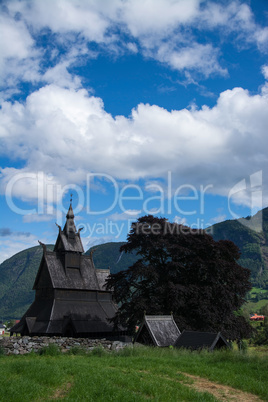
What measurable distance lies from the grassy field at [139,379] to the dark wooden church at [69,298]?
22.3 meters

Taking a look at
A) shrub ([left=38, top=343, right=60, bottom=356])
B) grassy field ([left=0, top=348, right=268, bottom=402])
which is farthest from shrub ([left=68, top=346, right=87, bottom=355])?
grassy field ([left=0, top=348, right=268, bottom=402])

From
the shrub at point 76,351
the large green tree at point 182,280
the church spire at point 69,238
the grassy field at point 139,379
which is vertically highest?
the church spire at point 69,238

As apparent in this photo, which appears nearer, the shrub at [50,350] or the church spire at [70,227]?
the shrub at [50,350]

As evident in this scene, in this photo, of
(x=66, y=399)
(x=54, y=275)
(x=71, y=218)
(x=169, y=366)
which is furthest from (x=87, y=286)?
(x=66, y=399)

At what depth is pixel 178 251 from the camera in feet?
121

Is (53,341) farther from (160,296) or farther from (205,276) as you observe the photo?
(205,276)

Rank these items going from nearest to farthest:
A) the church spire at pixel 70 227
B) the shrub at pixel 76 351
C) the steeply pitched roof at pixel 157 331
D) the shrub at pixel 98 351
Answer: the shrub at pixel 98 351 < the shrub at pixel 76 351 < the steeply pitched roof at pixel 157 331 < the church spire at pixel 70 227

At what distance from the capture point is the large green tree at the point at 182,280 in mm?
34125

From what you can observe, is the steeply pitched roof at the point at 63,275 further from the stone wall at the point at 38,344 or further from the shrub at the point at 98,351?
the shrub at the point at 98,351

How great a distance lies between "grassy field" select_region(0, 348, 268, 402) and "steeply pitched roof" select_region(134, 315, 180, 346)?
6431 mm

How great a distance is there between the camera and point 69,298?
4450 centimetres

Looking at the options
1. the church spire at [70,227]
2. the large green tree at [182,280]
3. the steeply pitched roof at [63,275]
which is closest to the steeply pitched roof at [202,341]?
the large green tree at [182,280]

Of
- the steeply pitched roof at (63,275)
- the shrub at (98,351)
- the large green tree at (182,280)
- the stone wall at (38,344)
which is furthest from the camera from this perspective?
the steeply pitched roof at (63,275)

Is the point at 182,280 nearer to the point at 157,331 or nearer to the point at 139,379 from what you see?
the point at 157,331
